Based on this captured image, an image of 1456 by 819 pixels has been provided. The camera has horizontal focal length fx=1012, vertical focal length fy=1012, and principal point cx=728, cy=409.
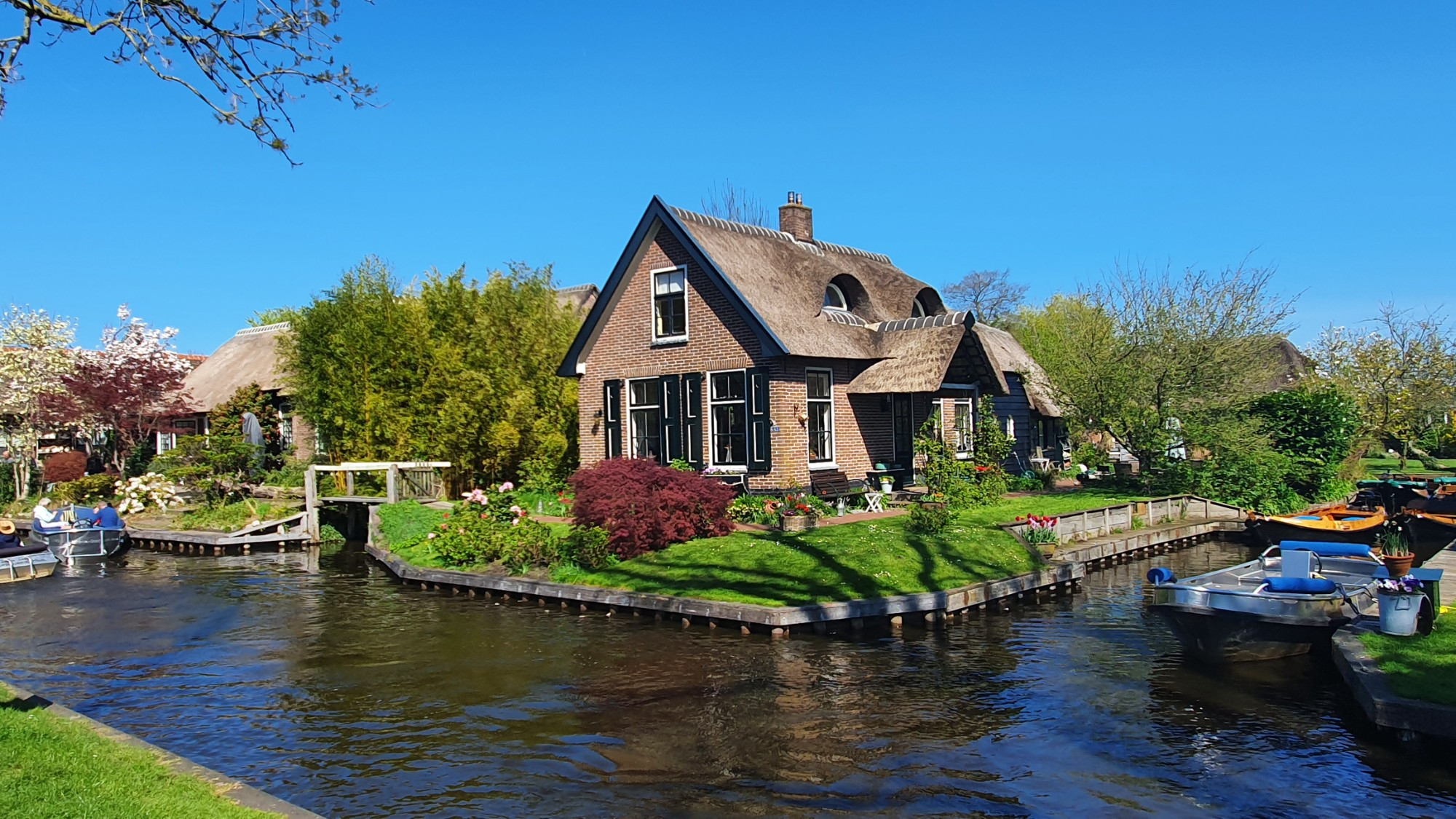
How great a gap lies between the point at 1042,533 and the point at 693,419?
8551 millimetres

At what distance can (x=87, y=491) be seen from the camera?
1196 inches

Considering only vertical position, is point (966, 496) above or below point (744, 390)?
below

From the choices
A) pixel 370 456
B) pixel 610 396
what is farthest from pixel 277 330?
pixel 610 396

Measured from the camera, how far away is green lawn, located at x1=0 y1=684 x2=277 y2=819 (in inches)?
246

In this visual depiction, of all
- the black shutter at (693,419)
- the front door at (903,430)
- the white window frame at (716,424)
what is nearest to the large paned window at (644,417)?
the black shutter at (693,419)

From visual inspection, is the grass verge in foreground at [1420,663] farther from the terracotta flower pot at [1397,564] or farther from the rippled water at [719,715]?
the terracotta flower pot at [1397,564]

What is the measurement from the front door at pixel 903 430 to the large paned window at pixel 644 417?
19.0 feet

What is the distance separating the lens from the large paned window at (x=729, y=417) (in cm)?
2264

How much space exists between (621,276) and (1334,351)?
3009 cm

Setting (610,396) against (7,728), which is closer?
(7,728)

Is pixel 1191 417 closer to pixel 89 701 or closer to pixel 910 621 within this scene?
pixel 910 621

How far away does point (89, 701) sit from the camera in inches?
445

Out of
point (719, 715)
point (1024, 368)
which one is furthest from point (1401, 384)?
point (719, 715)

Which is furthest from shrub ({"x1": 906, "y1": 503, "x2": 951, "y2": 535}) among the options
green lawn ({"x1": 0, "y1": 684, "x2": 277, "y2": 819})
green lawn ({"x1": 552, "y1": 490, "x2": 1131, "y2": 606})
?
green lawn ({"x1": 0, "y1": 684, "x2": 277, "y2": 819})
